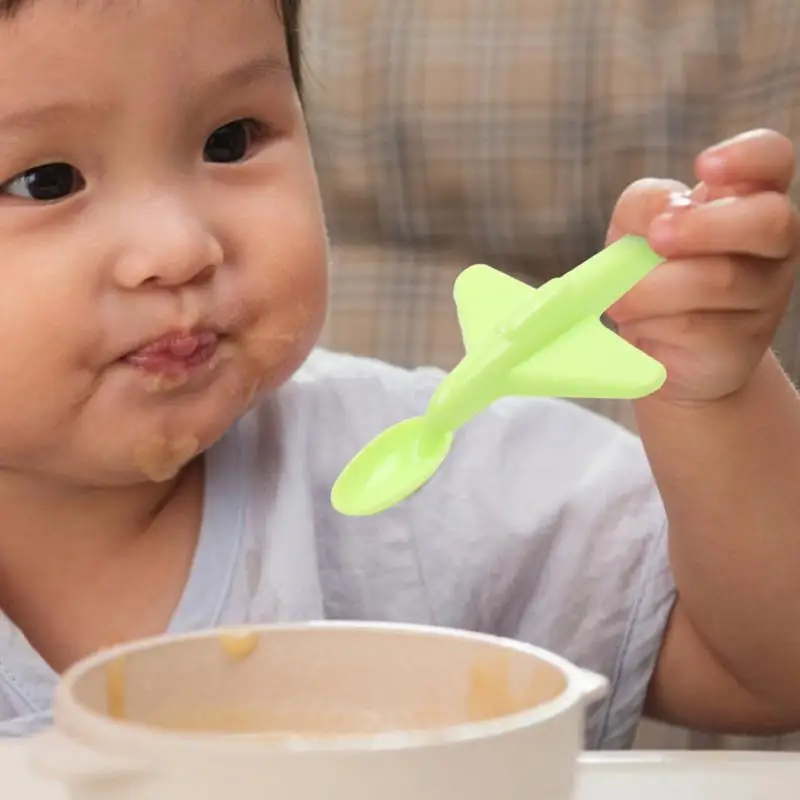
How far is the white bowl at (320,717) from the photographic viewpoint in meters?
0.33

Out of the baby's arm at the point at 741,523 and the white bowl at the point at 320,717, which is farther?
the baby's arm at the point at 741,523

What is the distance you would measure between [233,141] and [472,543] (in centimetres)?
28

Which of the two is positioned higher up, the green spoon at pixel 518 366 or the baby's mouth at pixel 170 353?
the green spoon at pixel 518 366

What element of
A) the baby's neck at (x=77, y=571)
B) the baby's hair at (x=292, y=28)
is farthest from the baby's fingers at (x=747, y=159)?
the baby's neck at (x=77, y=571)

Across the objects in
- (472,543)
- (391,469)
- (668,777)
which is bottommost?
(472,543)

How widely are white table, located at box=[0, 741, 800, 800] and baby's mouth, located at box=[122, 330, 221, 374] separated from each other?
198 millimetres

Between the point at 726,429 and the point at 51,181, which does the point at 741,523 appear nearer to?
the point at 726,429

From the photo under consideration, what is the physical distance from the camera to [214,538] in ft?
2.68

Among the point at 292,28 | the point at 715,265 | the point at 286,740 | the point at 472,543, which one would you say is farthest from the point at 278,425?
the point at 286,740

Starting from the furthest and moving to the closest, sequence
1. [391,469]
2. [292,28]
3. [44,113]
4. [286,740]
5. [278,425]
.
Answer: [278,425] → [292,28] → [44,113] → [391,469] → [286,740]

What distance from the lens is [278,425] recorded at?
0.86 meters

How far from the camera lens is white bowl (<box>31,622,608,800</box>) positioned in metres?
0.33

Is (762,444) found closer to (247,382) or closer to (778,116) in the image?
(247,382)

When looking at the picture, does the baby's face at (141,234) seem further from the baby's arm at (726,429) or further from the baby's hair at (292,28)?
the baby's arm at (726,429)
